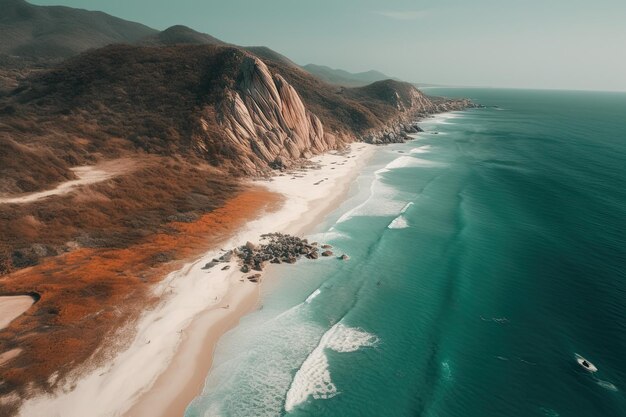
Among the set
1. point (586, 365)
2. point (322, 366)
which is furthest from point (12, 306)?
point (586, 365)

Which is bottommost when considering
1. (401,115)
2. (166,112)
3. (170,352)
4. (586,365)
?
(170,352)

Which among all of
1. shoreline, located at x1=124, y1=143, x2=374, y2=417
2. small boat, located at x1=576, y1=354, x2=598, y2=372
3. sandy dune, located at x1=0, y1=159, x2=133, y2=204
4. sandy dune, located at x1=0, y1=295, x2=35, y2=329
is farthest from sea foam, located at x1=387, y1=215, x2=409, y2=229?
sandy dune, located at x1=0, y1=159, x2=133, y2=204

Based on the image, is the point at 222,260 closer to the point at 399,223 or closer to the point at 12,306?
the point at 12,306

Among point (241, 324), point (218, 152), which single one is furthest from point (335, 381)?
point (218, 152)

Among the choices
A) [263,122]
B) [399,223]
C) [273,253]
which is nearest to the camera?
[273,253]

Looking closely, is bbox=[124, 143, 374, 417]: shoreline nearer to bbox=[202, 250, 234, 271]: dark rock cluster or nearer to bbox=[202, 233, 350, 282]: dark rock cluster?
bbox=[202, 233, 350, 282]: dark rock cluster

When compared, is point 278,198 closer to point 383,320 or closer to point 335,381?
point 383,320
